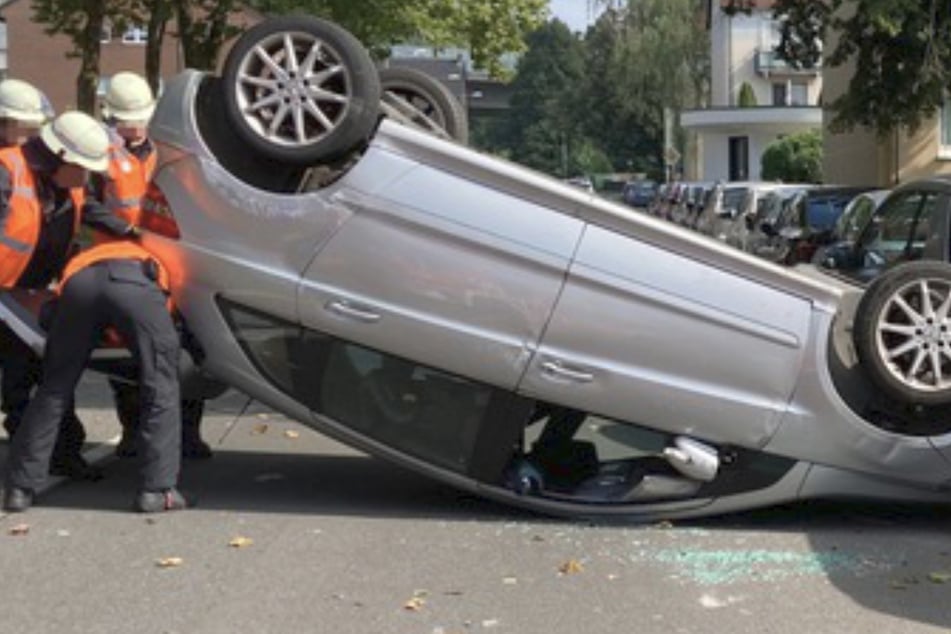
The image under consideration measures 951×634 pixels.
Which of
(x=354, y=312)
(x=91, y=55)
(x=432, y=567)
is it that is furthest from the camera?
(x=91, y=55)

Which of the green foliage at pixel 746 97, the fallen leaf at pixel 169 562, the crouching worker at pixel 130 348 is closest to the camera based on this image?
the fallen leaf at pixel 169 562

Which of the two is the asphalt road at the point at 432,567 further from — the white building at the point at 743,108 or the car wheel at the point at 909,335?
the white building at the point at 743,108

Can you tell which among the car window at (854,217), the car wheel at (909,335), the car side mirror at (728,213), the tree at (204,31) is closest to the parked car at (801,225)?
the car window at (854,217)

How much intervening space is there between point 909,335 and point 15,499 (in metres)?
4.34

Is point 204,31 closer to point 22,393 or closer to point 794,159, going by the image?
point 22,393

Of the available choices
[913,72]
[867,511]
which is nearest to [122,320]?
[867,511]

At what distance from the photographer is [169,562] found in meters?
5.90

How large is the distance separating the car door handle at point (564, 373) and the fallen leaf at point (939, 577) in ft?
5.54

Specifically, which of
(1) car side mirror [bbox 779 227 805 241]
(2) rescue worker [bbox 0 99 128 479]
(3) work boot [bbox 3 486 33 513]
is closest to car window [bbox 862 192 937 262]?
(2) rescue worker [bbox 0 99 128 479]

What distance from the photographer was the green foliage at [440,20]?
68.6ft

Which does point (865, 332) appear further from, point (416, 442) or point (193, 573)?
point (193, 573)

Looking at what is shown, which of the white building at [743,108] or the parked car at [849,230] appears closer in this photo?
the parked car at [849,230]

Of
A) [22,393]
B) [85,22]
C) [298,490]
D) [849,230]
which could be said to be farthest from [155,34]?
[298,490]

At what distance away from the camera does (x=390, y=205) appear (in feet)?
20.7
